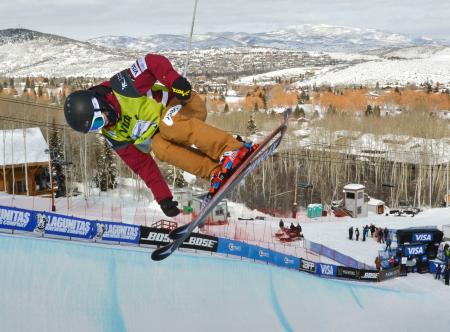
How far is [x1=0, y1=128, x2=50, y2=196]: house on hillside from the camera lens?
28.9m

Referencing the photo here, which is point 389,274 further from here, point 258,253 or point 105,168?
point 105,168

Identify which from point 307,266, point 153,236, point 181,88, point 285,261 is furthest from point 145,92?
point 307,266

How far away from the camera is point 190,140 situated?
3768 millimetres

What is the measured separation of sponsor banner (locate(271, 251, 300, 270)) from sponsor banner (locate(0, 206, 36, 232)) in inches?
286

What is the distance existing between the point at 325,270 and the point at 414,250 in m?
3.69

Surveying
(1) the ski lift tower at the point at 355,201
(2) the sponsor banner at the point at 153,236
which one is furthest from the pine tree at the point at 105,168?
(2) the sponsor banner at the point at 153,236

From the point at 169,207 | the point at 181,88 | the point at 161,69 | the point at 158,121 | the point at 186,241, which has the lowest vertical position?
the point at 186,241

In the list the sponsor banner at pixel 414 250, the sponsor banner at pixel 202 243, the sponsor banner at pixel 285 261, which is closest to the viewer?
the sponsor banner at pixel 202 243

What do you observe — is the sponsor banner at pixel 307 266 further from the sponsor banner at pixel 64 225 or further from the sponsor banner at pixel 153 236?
the sponsor banner at pixel 64 225

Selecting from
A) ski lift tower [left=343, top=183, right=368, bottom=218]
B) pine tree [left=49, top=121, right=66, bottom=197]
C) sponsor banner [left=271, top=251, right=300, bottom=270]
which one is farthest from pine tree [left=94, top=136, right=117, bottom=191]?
sponsor banner [left=271, top=251, right=300, bottom=270]

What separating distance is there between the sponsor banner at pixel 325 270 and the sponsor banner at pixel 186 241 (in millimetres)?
3348

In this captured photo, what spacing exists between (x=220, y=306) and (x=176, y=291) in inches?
46.9

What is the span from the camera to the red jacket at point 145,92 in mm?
3555

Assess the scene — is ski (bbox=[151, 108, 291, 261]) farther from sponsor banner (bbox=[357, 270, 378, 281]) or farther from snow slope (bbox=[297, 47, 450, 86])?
snow slope (bbox=[297, 47, 450, 86])
